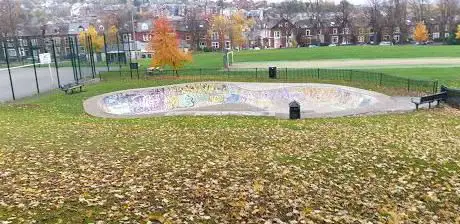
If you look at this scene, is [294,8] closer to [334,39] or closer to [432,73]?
[334,39]

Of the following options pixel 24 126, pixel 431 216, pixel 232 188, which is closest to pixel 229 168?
pixel 232 188

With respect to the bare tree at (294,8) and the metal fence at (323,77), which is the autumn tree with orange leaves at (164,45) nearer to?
the metal fence at (323,77)

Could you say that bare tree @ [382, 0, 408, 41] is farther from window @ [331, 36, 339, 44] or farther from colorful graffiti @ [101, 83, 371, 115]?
colorful graffiti @ [101, 83, 371, 115]

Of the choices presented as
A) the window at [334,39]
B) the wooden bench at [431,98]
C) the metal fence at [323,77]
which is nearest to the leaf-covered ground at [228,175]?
the wooden bench at [431,98]

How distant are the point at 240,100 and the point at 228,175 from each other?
2053 centimetres

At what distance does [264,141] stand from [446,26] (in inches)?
4731

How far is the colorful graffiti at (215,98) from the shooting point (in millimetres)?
27750

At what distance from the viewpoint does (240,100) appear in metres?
29.7

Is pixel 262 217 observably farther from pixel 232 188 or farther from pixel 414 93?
pixel 414 93

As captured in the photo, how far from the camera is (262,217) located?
23.7 ft

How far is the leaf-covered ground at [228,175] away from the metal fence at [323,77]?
18.0 meters

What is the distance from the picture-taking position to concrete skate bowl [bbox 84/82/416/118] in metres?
24.6

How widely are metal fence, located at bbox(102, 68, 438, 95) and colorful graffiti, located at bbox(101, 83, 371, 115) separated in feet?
13.5

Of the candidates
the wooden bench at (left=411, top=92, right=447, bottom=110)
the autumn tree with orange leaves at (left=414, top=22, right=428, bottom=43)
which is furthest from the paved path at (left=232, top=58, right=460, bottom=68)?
the autumn tree with orange leaves at (left=414, top=22, right=428, bottom=43)
